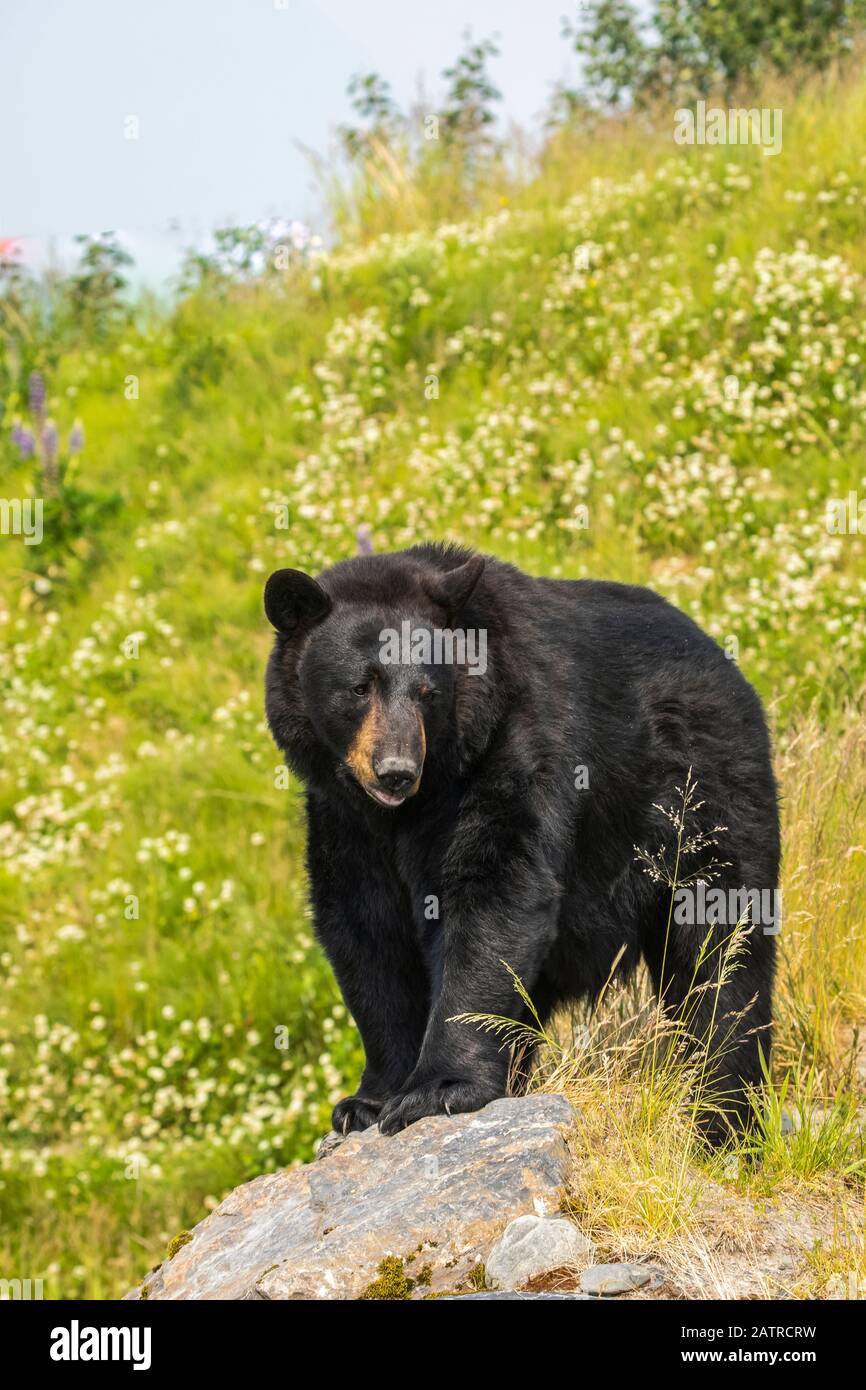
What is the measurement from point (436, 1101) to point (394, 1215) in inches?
18.9

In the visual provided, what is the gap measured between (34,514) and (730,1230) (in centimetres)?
933

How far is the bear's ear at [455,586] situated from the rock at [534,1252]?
173cm

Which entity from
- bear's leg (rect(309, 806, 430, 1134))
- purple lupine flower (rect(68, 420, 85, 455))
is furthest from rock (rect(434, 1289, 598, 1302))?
purple lupine flower (rect(68, 420, 85, 455))

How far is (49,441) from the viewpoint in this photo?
11.5m

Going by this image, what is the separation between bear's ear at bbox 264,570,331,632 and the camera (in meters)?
4.53

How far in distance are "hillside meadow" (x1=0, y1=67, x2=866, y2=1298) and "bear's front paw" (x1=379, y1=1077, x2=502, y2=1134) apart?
3.34 ft

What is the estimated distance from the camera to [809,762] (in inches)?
224

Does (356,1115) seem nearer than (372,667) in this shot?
No

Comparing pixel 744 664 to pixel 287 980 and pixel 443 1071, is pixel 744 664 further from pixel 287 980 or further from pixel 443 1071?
pixel 443 1071
